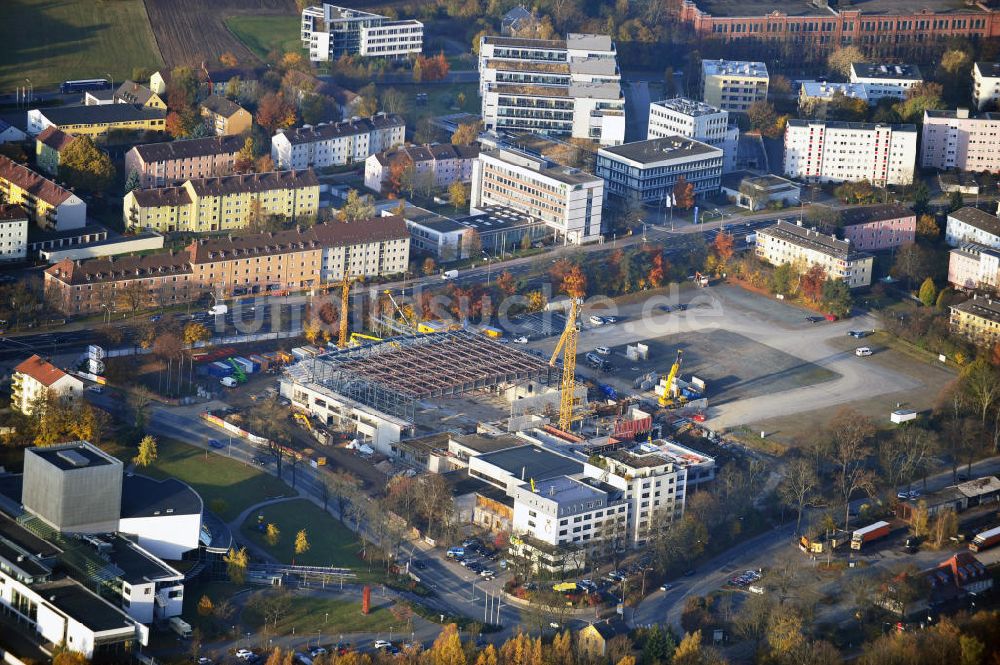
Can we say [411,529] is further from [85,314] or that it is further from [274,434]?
[85,314]

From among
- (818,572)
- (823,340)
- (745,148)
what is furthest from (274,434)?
(745,148)

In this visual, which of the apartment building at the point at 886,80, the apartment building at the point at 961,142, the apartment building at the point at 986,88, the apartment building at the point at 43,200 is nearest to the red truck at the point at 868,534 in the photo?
the apartment building at the point at 43,200

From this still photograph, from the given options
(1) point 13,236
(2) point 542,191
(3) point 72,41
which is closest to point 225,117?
(3) point 72,41

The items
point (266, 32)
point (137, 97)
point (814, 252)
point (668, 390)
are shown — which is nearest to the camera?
point (668, 390)

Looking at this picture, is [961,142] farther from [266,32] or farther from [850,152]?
[266,32]

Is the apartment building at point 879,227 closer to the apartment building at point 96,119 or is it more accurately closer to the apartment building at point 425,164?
the apartment building at point 425,164
